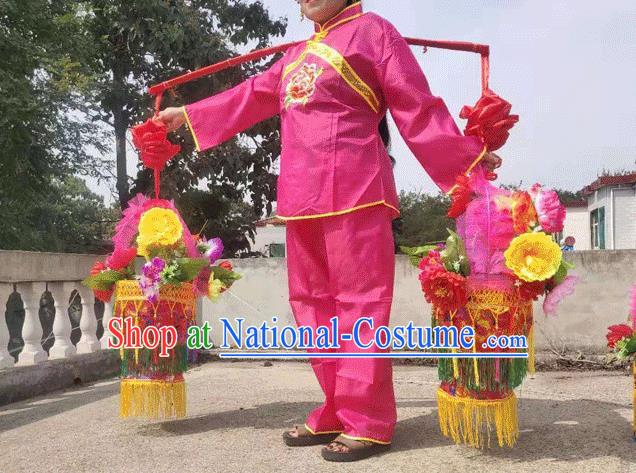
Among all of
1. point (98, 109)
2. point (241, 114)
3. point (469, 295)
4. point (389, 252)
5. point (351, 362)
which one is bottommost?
point (351, 362)

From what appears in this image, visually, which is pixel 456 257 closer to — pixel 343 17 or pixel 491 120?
pixel 491 120

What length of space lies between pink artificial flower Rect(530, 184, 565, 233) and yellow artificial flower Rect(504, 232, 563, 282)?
0.26ft

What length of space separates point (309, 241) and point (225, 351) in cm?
334

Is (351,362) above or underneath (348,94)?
underneath

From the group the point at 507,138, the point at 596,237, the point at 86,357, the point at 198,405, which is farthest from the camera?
the point at 596,237

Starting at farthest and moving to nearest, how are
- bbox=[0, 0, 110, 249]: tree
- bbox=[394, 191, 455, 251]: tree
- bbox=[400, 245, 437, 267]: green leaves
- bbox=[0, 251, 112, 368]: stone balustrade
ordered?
1. bbox=[394, 191, 455, 251]: tree
2. bbox=[0, 0, 110, 249]: tree
3. bbox=[0, 251, 112, 368]: stone balustrade
4. bbox=[400, 245, 437, 267]: green leaves

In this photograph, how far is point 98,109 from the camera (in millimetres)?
11070

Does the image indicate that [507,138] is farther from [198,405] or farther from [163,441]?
[198,405]

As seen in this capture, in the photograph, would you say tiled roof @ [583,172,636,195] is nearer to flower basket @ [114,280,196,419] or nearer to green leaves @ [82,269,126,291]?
flower basket @ [114,280,196,419]

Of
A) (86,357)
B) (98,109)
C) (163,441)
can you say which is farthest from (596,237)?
(163,441)

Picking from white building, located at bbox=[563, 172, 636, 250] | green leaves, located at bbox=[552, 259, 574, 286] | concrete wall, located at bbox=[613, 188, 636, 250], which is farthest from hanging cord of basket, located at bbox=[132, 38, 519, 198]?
concrete wall, located at bbox=[613, 188, 636, 250]

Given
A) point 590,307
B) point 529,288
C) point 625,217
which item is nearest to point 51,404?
point 529,288

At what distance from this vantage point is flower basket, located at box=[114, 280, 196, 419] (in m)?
3.24

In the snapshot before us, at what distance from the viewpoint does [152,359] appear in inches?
129
